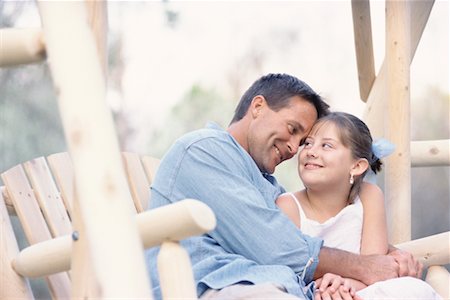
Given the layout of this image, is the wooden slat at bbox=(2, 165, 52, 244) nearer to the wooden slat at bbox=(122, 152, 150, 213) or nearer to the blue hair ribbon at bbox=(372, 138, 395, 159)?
the wooden slat at bbox=(122, 152, 150, 213)

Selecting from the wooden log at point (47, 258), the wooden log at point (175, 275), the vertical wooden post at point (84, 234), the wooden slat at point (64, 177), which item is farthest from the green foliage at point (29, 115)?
the wooden log at point (175, 275)

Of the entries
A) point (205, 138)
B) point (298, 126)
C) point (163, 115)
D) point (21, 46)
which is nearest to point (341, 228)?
point (298, 126)

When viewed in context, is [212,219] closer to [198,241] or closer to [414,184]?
[198,241]

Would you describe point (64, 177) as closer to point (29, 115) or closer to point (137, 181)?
point (137, 181)

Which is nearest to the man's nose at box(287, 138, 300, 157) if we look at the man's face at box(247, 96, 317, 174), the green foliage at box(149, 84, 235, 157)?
the man's face at box(247, 96, 317, 174)

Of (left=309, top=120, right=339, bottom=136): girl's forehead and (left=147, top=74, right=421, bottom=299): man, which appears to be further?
(left=309, top=120, right=339, bottom=136): girl's forehead

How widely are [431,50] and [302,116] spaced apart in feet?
25.6

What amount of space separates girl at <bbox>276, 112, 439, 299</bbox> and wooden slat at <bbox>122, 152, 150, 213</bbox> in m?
0.50

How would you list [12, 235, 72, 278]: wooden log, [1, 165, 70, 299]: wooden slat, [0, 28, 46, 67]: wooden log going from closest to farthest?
[0, 28, 46, 67]: wooden log < [12, 235, 72, 278]: wooden log < [1, 165, 70, 299]: wooden slat

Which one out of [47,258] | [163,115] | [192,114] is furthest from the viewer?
[192,114]

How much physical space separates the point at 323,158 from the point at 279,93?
0.84 ft

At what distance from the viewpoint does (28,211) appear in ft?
9.73

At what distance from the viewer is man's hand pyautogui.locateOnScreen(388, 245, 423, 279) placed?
9.41 feet

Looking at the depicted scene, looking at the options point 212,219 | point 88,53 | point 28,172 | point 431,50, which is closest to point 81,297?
point 212,219
